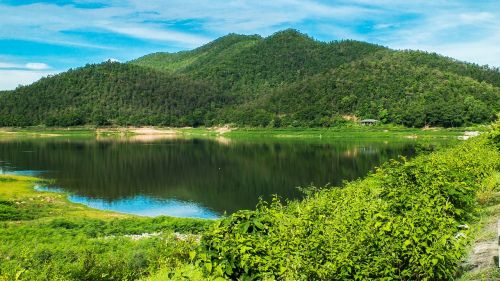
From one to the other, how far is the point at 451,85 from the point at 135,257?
563 feet

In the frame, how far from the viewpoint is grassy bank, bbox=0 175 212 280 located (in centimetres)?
1545

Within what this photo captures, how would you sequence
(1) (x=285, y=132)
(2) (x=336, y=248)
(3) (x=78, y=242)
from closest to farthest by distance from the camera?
(2) (x=336, y=248) → (3) (x=78, y=242) → (1) (x=285, y=132)

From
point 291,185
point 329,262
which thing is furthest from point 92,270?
point 291,185

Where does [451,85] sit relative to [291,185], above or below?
above

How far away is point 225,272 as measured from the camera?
8.24m

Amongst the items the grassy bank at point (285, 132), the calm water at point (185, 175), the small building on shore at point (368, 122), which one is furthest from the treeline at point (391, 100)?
the calm water at point (185, 175)

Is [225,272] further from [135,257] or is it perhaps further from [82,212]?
[82,212]

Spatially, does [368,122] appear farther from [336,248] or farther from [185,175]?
[336,248]

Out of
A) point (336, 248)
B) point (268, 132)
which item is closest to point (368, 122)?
point (268, 132)

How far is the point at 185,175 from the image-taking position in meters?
63.8

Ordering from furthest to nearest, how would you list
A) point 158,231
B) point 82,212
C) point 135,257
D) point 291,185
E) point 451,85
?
point 451,85 < point 291,185 < point 82,212 < point 158,231 < point 135,257

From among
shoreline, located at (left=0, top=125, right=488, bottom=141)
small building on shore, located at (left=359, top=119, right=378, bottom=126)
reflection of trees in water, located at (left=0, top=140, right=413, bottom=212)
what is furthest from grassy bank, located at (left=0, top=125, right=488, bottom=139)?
reflection of trees in water, located at (left=0, top=140, right=413, bottom=212)

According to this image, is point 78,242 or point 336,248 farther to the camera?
point 78,242

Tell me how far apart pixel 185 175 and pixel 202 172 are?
3154mm
